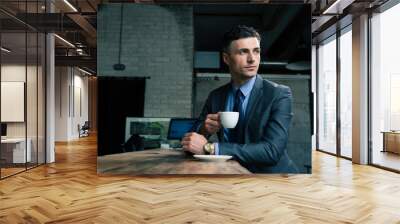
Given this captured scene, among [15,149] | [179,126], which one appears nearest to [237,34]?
[179,126]

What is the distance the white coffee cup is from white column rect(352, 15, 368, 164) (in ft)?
11.3

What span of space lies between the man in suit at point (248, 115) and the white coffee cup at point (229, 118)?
0.05 metres

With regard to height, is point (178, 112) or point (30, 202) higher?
point (178, 112)

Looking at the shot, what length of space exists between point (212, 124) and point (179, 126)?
457 mm

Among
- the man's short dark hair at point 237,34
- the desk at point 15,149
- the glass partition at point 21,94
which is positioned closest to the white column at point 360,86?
the man's short dark hair at point 237,34

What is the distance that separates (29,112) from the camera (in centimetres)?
699

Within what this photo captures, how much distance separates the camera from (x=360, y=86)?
7.76 meters

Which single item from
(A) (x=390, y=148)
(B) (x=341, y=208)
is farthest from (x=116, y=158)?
(A) (x=390, y=148)

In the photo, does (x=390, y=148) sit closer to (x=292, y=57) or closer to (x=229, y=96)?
(x=292, y=57)

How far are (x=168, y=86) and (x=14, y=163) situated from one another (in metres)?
2.94

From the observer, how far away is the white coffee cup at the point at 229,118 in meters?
5.37

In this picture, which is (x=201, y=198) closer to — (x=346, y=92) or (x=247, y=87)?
(x=247, y=87)

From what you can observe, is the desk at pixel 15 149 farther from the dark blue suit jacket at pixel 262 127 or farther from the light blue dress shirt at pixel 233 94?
the light blue dress shirt at pixel 233 94

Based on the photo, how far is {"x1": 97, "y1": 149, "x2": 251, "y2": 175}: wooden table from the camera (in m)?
5.37
